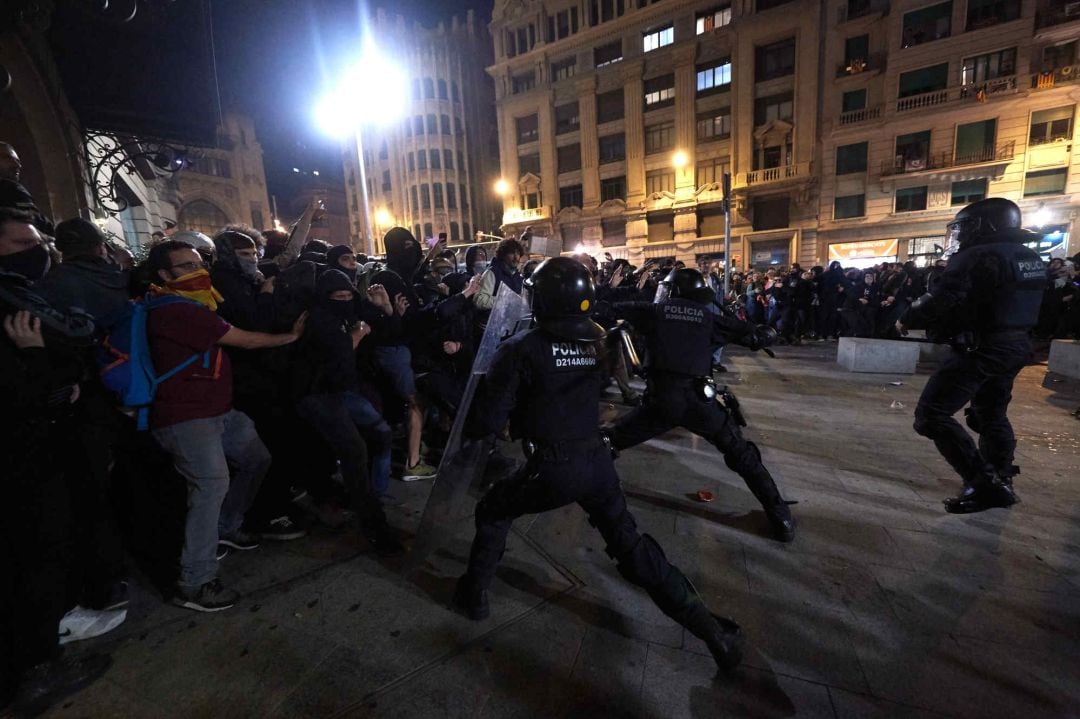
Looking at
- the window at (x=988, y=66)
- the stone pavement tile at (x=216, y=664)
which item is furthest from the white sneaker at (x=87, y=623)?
the window at (x=988, y=66)

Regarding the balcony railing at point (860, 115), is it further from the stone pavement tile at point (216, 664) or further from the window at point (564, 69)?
the stone pavement tile at point (216, 664)

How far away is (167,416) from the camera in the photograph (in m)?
2.39

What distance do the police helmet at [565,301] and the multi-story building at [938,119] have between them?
2875cm

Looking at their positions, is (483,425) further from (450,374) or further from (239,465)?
(450,374)

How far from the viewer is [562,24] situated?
33.5 meters

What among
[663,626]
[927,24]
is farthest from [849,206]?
[663,626]

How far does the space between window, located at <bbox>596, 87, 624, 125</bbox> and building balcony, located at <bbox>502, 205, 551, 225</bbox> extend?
6.92 meters

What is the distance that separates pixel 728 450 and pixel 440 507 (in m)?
2.00

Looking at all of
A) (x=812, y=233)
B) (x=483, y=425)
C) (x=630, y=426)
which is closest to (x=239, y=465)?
(x=483, y=425)

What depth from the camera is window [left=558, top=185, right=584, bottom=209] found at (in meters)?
33.6

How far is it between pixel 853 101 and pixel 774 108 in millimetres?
3938

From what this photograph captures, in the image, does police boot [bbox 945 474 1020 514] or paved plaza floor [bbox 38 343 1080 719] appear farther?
police boot [bbox 945 474 1020 514]

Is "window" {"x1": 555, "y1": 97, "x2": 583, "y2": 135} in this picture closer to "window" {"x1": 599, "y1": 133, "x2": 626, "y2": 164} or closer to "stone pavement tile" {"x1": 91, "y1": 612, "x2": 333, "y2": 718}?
"window" {"x1": 599, "y1": 133, "x2": 626, "y2": 164}

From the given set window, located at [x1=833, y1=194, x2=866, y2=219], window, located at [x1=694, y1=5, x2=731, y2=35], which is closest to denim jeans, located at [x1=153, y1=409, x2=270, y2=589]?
window, located at [x1=833, y1=194, x2=866, y2=219]
